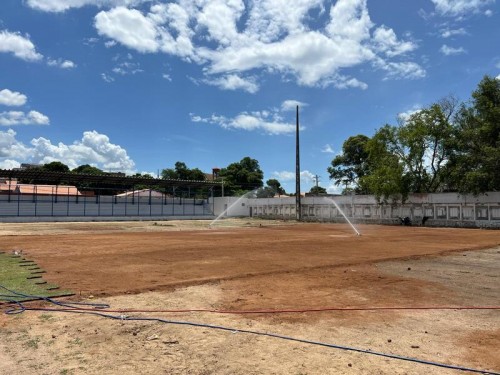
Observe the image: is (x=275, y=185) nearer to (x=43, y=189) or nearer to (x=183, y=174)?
(x=183, y=174)

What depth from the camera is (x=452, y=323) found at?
7930mm

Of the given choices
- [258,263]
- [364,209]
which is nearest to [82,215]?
[364,209]

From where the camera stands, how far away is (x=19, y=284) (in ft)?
37.5

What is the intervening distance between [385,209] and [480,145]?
15388 millimetres

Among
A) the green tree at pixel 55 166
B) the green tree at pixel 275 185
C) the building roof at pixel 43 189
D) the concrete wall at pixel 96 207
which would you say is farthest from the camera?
the green tree at pixel 275 185

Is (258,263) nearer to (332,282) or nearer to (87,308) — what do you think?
(332,282)

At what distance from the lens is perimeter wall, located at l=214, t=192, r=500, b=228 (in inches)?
1909

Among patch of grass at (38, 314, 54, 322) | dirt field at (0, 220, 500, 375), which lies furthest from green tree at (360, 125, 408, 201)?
patch of grass at (38, 314, 54, 322)

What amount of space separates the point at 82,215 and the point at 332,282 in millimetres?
62871

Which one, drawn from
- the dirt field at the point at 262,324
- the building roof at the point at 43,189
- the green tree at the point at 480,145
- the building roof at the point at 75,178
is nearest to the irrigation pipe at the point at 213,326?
the dirt field at the point at 262,324

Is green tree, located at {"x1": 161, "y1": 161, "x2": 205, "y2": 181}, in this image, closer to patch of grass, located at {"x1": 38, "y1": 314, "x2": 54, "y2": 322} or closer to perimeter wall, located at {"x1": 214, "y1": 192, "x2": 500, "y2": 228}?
perimeter wall, located at {"x1": 214, "y1": 192, "x2": 500, "y2": 228}

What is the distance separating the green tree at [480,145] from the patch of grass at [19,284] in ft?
150

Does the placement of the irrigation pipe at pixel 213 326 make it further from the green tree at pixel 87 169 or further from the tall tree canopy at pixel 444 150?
the green tree at pixel 87 169

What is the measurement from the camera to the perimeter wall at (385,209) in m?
48.5
